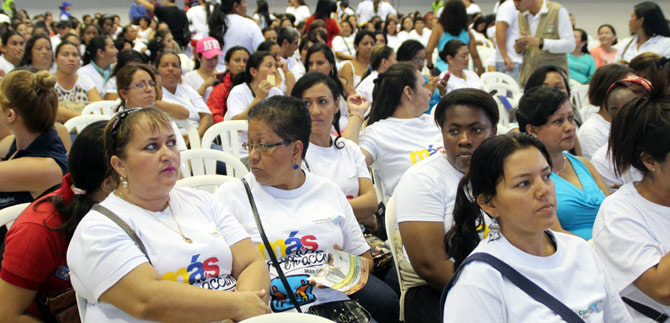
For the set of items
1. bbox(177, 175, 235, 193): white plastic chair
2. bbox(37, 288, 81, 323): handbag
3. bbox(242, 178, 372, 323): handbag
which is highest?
bbox(177, 175, 235, 193): white plastic chair

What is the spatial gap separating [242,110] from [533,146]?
10.1 feet

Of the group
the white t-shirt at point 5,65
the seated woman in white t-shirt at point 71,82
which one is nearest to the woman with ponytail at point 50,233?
the seated woman in white t-shirt at point 71,82

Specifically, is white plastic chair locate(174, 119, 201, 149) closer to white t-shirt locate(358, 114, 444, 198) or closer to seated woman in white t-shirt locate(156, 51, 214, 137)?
seated woman in white t-shirt locate(156, 51, 214, 137)

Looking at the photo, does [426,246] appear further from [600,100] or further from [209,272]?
[600,100]

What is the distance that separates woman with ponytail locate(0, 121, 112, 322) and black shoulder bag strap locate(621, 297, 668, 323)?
1705 mm

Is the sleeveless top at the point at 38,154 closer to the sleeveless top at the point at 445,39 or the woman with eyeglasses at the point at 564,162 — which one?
the woman with eyeglasses at the point at 564,162

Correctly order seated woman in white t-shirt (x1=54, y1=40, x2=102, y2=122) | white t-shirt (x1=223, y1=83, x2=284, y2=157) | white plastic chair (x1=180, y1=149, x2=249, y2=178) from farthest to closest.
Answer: seated woman in white t-shirt (x1=54, y1=40, x2=102, y2=122), white t-shirt (x1=223, y1=83, x2=284, y2=157), white plastic chair (x1=180, y1=149, x2=249, y2=178)

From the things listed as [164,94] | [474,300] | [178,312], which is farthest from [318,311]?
[164,94]

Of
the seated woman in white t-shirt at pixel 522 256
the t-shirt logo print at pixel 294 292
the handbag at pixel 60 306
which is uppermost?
the seated woman in white t-shirt at pixel 522 256

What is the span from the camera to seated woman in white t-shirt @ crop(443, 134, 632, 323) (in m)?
1.47

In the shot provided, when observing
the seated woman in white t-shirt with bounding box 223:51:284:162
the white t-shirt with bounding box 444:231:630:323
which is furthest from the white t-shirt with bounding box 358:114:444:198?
the white t-shirt with bounding box 444:231:630:323

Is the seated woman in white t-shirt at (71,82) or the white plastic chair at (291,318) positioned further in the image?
the seated woman in white t-shirt at (71,82)

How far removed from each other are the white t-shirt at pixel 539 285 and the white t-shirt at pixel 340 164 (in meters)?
1.37

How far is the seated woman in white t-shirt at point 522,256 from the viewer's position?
147 cm
